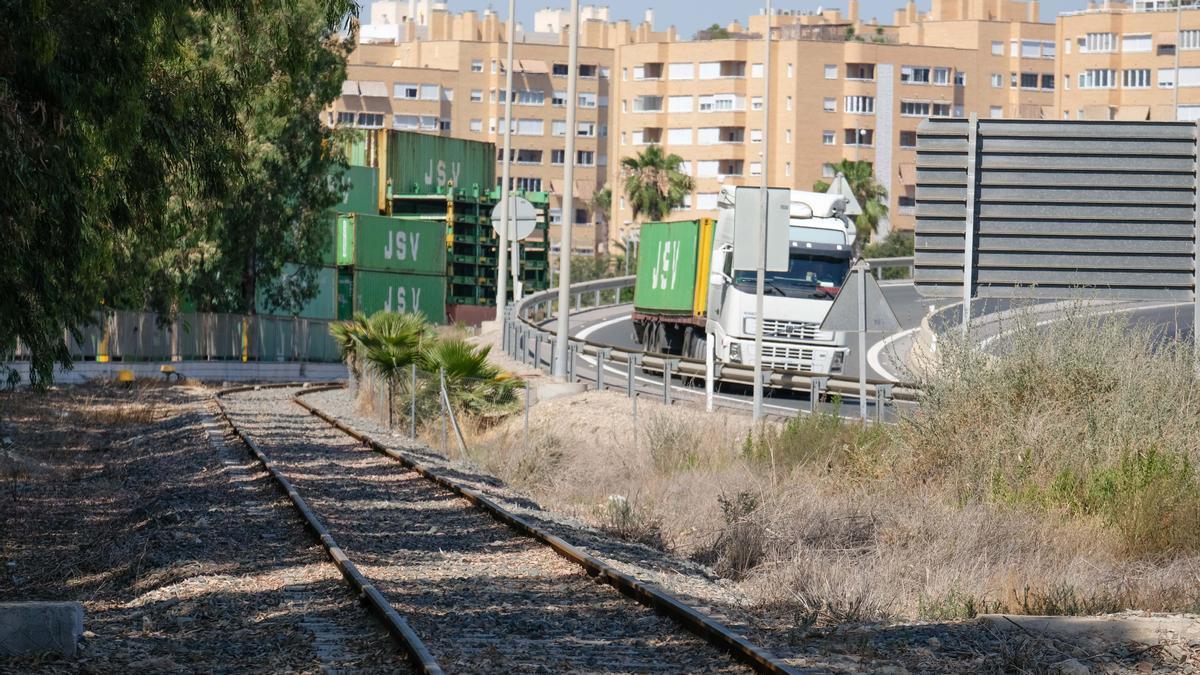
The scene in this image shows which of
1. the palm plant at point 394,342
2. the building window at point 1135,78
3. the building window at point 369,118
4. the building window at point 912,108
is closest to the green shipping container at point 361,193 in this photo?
the palm plant at point 394,342

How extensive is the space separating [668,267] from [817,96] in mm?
81576

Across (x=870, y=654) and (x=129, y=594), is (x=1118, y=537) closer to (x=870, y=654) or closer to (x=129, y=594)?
(x=870, y=654)

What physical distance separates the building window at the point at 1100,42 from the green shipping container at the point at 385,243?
7694 cm

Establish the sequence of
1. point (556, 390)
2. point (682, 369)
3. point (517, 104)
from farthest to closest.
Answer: point (517, 104) < point (682, 369) < point (556, 390)

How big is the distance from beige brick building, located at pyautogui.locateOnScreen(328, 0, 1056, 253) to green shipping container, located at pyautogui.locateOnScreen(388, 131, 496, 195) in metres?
39.2

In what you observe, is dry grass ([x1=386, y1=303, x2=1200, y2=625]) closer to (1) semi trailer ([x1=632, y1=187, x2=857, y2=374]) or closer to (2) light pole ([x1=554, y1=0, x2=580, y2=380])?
(2) light pole ([x1=554, y1=0, x2=580, y2=380])

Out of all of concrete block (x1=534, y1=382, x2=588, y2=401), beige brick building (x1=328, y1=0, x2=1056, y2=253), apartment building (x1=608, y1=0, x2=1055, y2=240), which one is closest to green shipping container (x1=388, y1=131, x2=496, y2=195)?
concrete block (x1=534, y1=382, x2=588, y2=401)

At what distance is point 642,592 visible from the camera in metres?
11.5

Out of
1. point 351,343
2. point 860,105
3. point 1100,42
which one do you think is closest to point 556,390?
point 351,343

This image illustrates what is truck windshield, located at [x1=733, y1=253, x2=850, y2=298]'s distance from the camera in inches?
1320

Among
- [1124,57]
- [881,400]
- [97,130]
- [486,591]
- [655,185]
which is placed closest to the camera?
[486,591]

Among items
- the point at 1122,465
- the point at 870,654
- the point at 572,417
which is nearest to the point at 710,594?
the point at 870,654

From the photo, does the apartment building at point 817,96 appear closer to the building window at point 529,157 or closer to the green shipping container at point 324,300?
the building window at point 529,157

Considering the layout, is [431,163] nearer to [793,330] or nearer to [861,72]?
[793,330]
